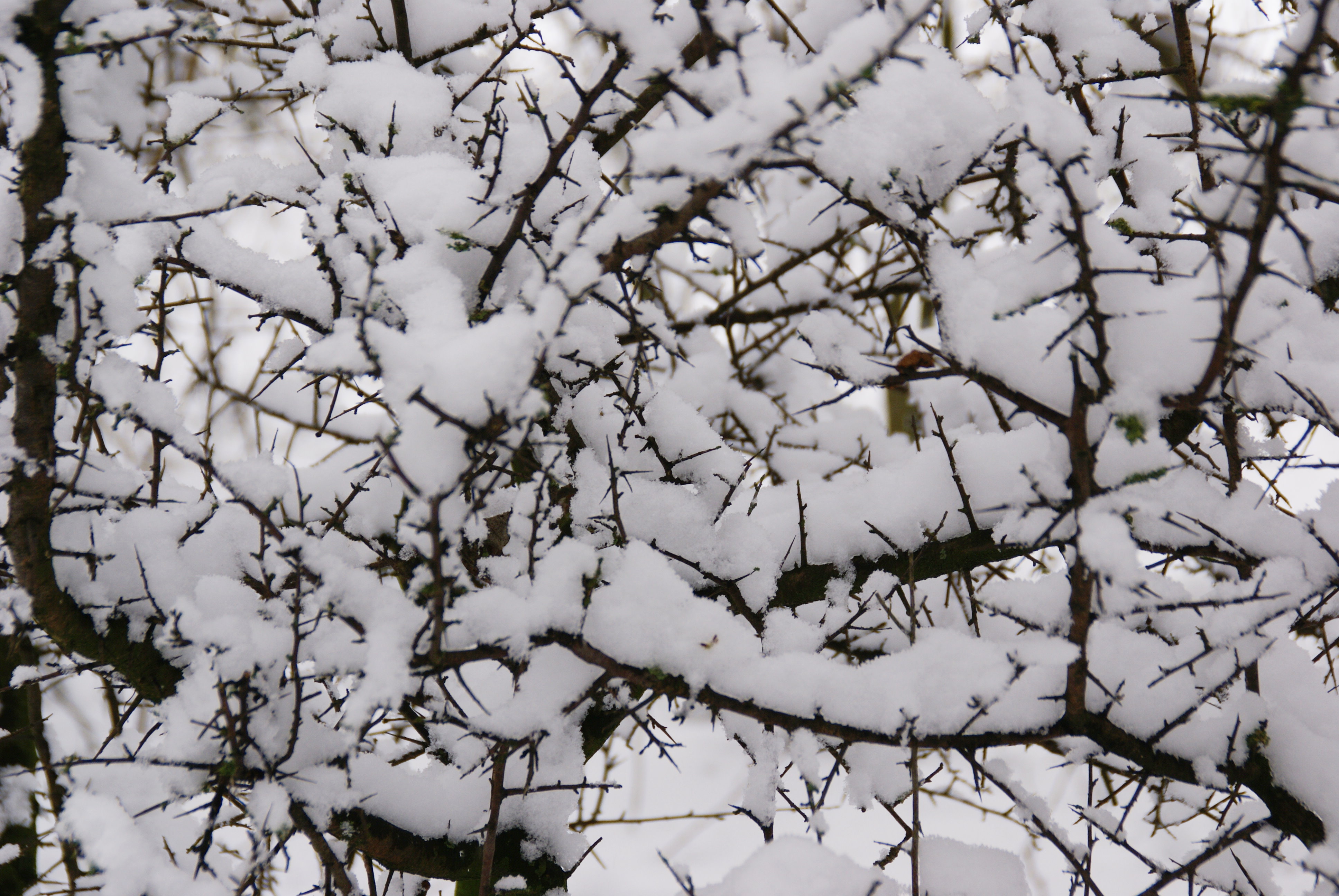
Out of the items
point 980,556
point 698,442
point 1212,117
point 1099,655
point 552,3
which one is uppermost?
point 552,3

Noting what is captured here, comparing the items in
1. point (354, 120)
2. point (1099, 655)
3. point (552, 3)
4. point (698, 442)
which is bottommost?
point (1099, 655)

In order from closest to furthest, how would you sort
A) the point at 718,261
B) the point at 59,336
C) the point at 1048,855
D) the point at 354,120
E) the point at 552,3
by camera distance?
the point at 59,336, the point at 354,120, the point at 552,3, the point at 718,261, the point at 1048,855

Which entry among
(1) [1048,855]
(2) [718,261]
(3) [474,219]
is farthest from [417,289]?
(1) [1048,855]

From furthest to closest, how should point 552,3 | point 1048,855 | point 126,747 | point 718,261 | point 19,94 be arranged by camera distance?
1. point 1048,855
2. point 718,261
3. point 552,3
4. point 126,747
5. point 19,94

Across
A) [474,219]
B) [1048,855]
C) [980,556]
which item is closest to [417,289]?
[474,219]

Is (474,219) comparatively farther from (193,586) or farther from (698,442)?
(193,586)

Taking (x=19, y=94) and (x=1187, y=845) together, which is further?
(x=1187, y=845)

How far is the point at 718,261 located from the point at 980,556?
1850 millimetres

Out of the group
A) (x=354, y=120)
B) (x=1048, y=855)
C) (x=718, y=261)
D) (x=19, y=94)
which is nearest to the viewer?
(x=19, y=94)

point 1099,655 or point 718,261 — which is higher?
point 718,261

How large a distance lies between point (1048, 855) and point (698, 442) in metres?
5.51

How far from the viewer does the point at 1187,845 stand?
554 cm

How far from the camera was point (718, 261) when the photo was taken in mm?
3027

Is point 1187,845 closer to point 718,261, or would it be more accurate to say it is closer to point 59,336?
point 718,261
